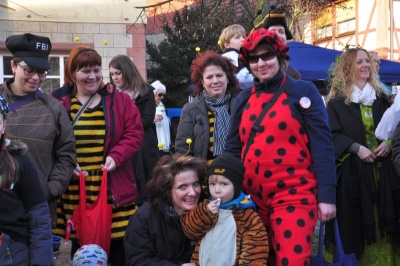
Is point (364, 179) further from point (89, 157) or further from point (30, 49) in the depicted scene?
point (30, 49)

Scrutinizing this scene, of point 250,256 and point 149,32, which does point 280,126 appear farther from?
point 149,32

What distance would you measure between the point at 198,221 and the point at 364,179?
1899 millimetres

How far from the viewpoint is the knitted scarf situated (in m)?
4.32

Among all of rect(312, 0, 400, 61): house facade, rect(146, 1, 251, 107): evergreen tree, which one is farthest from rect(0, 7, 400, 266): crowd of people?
rect(312, 0, 400, 61): house facade

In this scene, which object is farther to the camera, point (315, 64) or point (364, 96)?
point (315, 64)

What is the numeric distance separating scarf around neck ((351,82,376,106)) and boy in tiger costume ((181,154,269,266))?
1777 millimetres

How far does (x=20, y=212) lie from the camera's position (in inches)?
118

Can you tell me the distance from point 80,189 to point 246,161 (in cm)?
128

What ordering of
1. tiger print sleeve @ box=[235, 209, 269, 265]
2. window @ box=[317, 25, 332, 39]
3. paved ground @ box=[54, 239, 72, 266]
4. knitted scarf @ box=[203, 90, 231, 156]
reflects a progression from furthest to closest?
1. window @ box=[317, 25, 332, 39]
2. paved ground @ box=[54, 239, 72, 266]
3. knitted scarf @ box=[203, 90, 231, 156]
4. tiger print sleeve @ box=[235, 209, 269, 265]

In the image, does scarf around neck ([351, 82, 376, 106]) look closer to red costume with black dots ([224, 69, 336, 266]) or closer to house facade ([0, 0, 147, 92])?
red costume with black dots ([224, 69, 336, 266])

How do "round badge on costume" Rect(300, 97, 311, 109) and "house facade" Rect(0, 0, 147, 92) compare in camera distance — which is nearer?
"round badge on costume" Rect(300, 97, 311, 109)

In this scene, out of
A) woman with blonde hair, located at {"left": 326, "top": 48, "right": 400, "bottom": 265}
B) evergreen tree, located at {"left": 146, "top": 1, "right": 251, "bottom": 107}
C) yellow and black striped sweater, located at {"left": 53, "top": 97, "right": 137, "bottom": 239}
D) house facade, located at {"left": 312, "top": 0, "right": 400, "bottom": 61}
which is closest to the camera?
yellow and black striped sweater, located at {"left": 53, "top": 97, "right": 137, "bottom": 239}

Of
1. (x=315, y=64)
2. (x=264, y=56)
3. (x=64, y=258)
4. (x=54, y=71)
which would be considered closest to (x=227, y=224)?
(x=264, y=56)

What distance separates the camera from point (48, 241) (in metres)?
3.08
